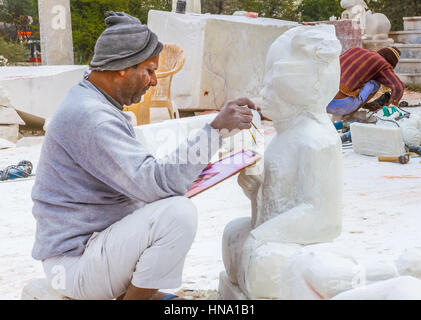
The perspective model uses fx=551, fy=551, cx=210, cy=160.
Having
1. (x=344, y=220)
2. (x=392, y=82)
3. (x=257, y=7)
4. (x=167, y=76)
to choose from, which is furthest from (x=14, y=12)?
(x=344, y=220)

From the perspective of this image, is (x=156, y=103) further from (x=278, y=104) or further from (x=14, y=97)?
(x=278, y=104)

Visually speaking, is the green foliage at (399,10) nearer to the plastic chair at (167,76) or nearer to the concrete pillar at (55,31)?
the concrete pillar at (55,31)

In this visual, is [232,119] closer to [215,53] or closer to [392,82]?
[392,82]

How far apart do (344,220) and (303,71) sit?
6.36 ft

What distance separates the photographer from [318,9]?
20.3 m

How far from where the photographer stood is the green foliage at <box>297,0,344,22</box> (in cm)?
2006

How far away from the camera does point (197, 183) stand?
2.26m

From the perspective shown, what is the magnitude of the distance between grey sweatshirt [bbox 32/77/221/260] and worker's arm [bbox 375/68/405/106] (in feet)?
17.1

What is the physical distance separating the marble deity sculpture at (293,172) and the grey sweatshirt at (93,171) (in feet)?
1.22

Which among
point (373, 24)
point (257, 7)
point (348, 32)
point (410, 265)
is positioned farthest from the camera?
point (257, 7)

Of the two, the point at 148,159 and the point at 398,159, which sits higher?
the point at 148,159

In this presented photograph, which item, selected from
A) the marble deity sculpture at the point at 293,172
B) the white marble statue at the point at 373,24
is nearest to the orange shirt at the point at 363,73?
the marble deity sculpture at the point at 293,172
